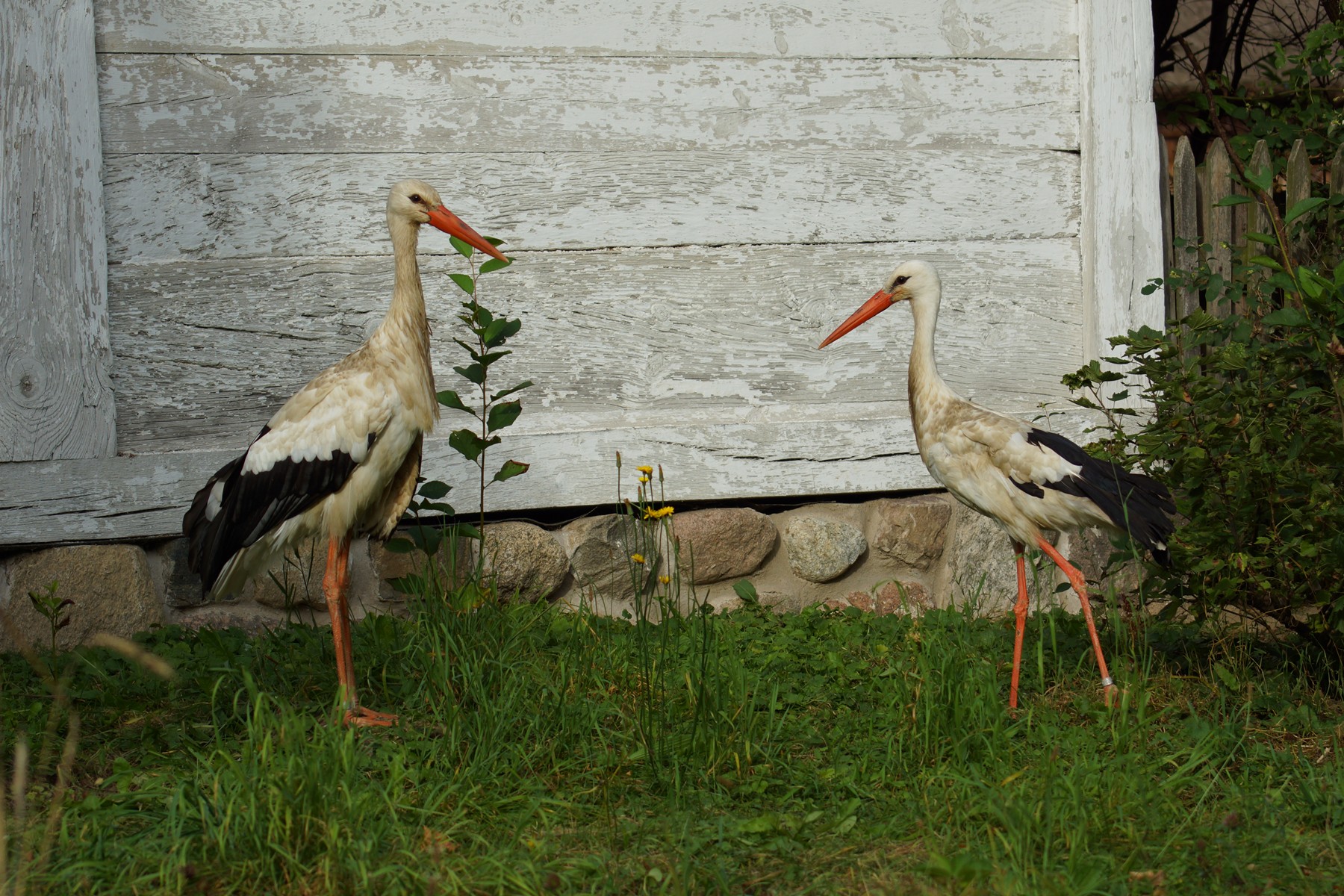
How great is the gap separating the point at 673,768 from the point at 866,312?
74.8 inches

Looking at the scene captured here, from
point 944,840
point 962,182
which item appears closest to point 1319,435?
point 944,840

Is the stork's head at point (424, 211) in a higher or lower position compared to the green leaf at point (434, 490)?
higher

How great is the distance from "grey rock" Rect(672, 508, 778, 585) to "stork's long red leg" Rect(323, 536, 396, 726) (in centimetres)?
128

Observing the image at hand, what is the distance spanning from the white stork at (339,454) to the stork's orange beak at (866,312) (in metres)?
1.29

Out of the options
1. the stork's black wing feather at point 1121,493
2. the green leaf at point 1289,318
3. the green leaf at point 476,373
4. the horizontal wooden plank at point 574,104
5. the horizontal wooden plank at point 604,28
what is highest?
the horizontal wooden plank at point 604,28

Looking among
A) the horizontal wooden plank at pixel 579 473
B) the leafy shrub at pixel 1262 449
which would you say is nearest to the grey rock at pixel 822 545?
the horizontal wooden plank at pixel 579 473

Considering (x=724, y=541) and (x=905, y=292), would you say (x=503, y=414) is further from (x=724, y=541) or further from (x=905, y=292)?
(x=905, y=292)

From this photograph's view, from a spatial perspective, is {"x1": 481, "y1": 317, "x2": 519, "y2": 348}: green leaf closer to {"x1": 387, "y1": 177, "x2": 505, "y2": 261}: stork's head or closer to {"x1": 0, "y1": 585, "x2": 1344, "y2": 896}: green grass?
{"x1": 387, "y1": 177, "x2": 505, "y2": 261}: stork's head

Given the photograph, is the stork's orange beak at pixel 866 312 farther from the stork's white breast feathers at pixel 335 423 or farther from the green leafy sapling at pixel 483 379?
the stork's white breast feathers at pixel 335 423

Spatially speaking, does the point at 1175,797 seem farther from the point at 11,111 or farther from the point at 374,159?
the point at 11,111

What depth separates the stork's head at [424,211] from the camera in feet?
11.9

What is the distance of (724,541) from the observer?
4.54 metres

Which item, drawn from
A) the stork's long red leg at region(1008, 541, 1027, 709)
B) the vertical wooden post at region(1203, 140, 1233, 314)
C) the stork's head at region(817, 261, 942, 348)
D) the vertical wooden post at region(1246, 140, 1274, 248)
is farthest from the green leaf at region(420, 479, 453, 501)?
the vertical wooden post at region(1246, 140, 1274, 248)

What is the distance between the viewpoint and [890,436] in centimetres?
458
